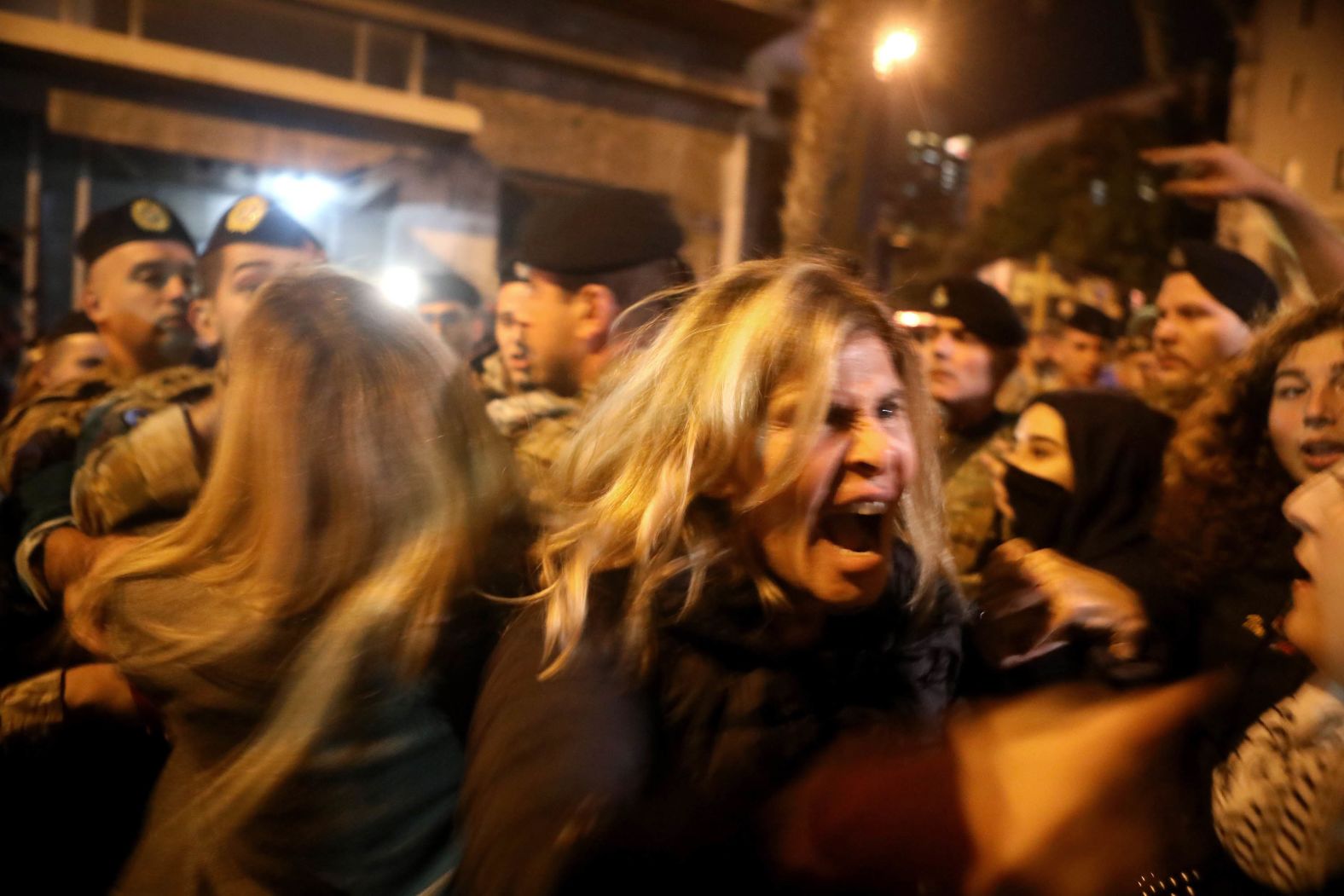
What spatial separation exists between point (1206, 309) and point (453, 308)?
4.19m

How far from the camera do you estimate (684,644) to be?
1432 millimetres

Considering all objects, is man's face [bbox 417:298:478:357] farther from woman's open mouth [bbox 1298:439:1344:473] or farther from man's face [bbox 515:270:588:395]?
woman's open mouth [bbox 1298:439:1344:473]

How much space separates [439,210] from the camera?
30.4 feet

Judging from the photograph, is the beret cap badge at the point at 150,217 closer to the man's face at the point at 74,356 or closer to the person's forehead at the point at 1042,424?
the man's face at the point at 74,356

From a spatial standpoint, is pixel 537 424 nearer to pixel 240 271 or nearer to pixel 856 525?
pixel 240 271

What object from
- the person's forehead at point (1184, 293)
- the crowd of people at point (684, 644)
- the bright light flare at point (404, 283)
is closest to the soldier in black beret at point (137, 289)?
the crowd of people at point (684, 644)

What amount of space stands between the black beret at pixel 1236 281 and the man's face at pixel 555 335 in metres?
2.38

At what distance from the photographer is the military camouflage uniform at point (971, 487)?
3025 millimetres

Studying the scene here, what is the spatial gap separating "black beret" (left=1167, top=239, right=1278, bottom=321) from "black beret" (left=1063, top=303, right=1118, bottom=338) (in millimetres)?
2392

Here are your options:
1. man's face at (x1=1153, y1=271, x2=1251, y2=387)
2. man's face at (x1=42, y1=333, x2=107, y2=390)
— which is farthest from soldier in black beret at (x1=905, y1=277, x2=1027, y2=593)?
man's face at (x1=42, y1=333, x2=107, y2=390)

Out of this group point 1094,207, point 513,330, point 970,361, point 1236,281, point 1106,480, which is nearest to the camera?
point 1106,480

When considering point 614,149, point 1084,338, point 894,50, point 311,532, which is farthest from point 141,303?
point 614,149

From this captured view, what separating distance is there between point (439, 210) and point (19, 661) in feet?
24.5

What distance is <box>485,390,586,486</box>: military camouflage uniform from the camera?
2.68 meters
